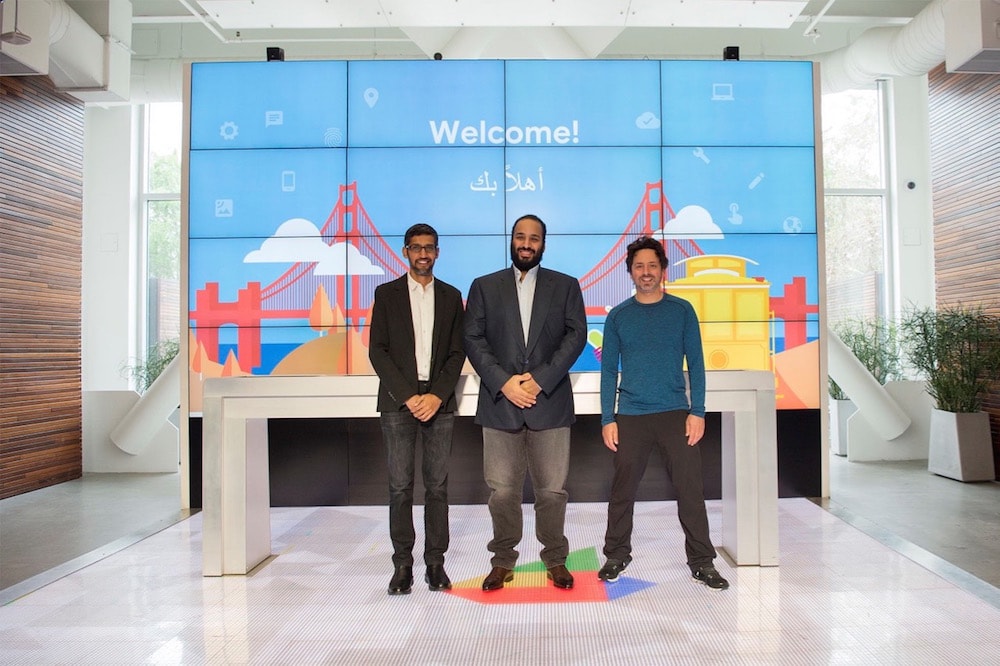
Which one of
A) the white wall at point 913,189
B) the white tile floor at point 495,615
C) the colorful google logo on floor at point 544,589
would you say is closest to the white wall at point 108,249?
the white tile floor at point 495,615

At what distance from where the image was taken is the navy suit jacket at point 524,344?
2865 millimetres

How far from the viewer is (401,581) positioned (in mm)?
2938

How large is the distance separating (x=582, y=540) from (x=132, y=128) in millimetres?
6864

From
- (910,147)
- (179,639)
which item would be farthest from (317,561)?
(910,147)

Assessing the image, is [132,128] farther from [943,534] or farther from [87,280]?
[943,534]

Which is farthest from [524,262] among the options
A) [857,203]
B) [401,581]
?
[857,203]

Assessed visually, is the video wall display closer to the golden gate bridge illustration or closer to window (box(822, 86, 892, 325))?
the golden gate bridge illustration

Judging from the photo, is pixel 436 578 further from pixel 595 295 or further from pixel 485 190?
pixel 485 190

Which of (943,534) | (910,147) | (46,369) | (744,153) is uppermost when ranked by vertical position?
(910,147)

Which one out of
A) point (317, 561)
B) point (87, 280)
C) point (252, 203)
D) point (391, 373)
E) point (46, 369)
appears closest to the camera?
point (391, 373)

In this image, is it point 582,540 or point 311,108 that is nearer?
point 582,540

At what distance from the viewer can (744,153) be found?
4938mm

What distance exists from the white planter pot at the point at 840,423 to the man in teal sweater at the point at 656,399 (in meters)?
4.77

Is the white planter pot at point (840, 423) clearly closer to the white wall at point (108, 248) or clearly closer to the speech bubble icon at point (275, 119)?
the speech bubble icon at point (275, 119)
